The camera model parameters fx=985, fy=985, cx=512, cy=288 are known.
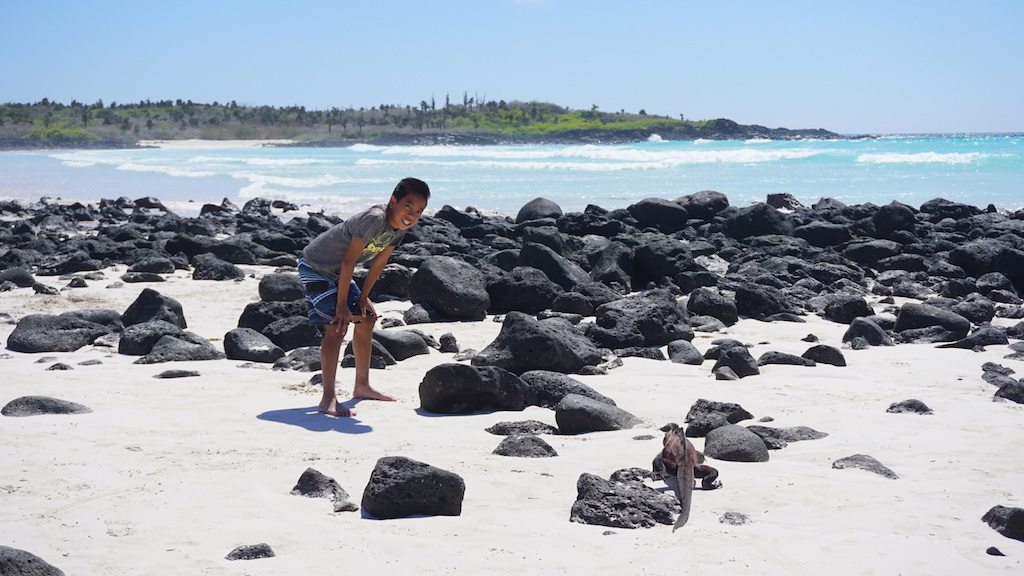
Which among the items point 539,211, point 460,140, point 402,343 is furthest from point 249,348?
point 460,140

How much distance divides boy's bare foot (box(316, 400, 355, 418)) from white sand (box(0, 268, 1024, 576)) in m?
0.08

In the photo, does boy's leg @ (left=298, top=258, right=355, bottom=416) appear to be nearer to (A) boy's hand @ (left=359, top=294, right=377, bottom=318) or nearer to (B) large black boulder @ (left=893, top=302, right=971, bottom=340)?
(A) boy's hand @ (left=359, top=294, right=377, bottom=318)

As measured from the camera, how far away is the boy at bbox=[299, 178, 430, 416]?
5.46 metres

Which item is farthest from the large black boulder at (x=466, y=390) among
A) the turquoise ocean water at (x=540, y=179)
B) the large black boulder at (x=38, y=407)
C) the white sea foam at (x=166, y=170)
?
the white sea foam at (x=166, y=170)

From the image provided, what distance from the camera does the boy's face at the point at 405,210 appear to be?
541 cm

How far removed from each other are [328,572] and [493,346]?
11.7 ft

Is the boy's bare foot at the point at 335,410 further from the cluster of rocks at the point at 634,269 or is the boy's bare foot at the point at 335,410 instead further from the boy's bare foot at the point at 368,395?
the cluster of rocks at the point at 634,269

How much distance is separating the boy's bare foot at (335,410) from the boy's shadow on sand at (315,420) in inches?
1.0

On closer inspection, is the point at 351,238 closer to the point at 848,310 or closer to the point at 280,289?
the point at 280,289

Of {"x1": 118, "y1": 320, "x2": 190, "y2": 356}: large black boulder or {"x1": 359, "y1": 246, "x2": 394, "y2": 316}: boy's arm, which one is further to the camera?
{"x1": 118, "y1": 320, "x2": 190, "y2": 356}: large black boulder

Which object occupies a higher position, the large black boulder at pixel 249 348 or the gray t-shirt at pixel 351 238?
the gray t-shirt at pixel 351 238

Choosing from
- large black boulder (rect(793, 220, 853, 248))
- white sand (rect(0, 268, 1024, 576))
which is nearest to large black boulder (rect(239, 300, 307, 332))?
white sand (rect(0, 268, 1024, 576))

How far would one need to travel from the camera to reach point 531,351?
6523 mm

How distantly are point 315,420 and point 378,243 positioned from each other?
1.06m
